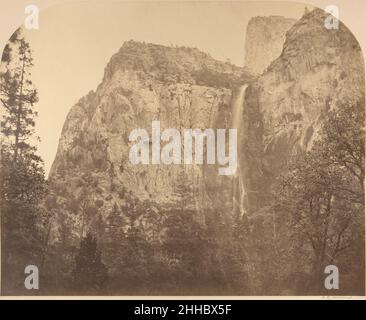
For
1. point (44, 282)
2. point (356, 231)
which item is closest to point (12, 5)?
point (44, 282)

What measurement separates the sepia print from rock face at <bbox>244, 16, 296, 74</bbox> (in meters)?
0.01

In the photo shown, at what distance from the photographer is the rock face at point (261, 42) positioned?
7148mm

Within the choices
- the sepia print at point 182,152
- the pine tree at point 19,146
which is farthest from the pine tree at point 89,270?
the pine tree at point 19,146

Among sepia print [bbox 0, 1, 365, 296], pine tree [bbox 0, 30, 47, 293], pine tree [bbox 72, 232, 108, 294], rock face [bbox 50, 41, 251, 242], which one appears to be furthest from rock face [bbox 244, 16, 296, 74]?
pine tree [bbox 72, 232, 108, 294]

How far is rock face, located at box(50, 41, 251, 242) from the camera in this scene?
718 centimetres

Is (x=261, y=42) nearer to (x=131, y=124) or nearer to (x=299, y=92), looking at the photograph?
(x=299, y=92)

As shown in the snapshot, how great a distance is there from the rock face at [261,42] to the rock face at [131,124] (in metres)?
0.18

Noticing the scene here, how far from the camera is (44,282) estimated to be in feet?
23.4

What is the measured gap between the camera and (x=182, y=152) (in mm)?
7207

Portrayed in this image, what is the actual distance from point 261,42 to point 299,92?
27.2 inches

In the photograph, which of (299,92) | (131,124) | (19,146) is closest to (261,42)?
(299,92)

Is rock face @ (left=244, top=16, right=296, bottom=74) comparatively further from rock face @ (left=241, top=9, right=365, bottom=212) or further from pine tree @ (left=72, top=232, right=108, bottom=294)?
pine tree @ (left=72, top=232, right=108, bottom=294)
